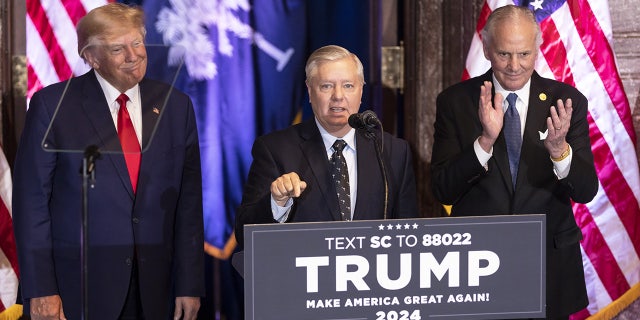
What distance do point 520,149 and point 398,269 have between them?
3.55 feet

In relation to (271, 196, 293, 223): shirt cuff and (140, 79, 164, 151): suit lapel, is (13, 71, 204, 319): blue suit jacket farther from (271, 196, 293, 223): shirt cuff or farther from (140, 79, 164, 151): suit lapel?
(271, 196, 293, 223): shirt cuff

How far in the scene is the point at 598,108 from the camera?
3877 millimetres

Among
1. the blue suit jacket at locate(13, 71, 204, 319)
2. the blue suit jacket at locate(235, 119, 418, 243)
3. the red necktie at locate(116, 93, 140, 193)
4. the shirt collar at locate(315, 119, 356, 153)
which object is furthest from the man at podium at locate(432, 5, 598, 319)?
the red necktie at locate(116, 93, 140, 193)

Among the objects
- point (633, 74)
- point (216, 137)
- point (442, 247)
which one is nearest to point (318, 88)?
point (442, 247)

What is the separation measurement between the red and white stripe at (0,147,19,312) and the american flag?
1.98 metres

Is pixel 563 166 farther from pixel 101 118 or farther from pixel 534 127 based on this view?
pixel 101 118

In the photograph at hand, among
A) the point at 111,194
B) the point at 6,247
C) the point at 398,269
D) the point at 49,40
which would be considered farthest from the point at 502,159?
the point at 6,247

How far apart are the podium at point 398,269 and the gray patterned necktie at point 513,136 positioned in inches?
33.4

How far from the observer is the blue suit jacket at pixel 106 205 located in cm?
286

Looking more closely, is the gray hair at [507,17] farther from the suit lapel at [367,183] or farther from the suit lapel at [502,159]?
the suit lapel at [367,183]

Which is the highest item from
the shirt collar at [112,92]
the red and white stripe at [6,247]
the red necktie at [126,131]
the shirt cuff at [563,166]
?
the shirt collar at [112,92]

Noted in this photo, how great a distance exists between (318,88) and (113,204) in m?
0.78

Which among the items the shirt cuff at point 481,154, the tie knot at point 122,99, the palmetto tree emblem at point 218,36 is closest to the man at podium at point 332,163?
the shirt cuff at point 481,154

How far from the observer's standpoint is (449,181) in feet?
9.90
